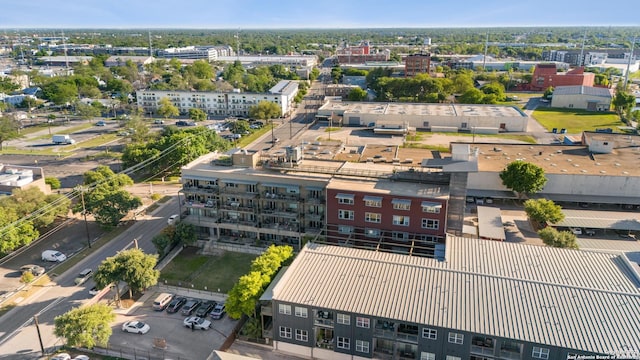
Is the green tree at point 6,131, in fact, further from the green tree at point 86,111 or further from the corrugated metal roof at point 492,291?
the corrugated metal roof at point 492,291

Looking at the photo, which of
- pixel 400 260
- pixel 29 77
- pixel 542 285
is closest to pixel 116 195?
pixel 400 260

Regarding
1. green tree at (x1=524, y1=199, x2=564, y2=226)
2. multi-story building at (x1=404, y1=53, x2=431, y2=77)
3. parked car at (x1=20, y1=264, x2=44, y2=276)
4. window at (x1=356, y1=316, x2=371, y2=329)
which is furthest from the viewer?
multi-story building at (x1=404, y1=53, x2=431, y2=77)

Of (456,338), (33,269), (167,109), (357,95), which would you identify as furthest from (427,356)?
(357,95)

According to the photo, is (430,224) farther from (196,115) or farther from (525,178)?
(196,115)

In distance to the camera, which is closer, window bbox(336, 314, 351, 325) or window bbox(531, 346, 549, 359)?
window bbox(531, 346, 549, 359)

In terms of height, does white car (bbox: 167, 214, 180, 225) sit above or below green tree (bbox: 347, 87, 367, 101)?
below

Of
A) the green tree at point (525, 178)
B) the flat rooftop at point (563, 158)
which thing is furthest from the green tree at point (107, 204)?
the green tree at point (525, 178)

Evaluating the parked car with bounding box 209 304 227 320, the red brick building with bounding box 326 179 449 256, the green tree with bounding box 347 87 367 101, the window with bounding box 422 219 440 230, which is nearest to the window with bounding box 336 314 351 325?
the red brick building with bounding box 326 179 449 256

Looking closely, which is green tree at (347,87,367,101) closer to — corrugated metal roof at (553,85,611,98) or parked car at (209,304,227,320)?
corrugated metal roof at (553,85,611,98)
